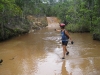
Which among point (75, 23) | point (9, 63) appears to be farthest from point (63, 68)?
point (75, 23)

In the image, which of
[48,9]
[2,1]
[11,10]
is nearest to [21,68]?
[2,1]

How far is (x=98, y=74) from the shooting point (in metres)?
6.25

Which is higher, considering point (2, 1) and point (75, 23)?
point (2, 1)

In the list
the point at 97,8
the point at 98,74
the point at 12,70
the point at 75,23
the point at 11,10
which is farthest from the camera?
the point at 75,23

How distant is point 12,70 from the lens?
283 inches

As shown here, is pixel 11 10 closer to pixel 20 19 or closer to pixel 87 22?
pixel 20 19

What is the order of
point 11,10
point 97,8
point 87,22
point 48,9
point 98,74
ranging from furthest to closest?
point 48,9 → point 87,22 → point 11,10 → point 97,8 → point 98,74

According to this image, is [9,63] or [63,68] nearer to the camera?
[63,68]

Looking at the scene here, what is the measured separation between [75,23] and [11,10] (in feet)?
32.4

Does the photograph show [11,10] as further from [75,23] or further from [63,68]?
[63,68]

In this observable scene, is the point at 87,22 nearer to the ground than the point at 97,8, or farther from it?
nearer to the ground

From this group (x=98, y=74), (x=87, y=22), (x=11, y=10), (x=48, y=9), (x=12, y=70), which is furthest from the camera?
(x=48, y=9)

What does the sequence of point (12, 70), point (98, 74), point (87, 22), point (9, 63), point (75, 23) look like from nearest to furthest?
point (98, 74)
point (12, 70)
point (9, 63)
point (87, 22)
point (75, 23)

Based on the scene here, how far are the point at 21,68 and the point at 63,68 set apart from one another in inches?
69.5
